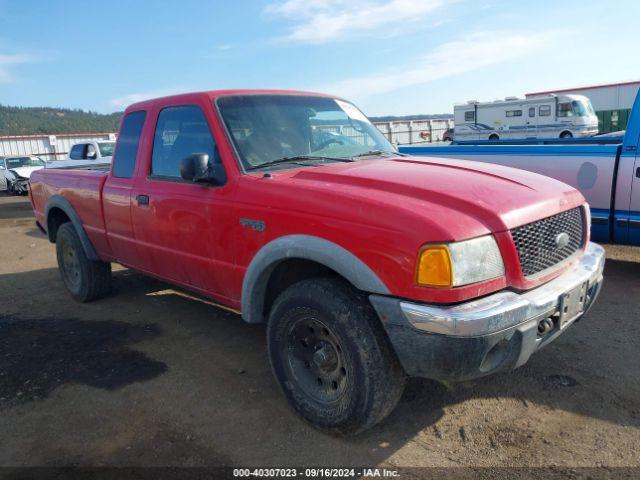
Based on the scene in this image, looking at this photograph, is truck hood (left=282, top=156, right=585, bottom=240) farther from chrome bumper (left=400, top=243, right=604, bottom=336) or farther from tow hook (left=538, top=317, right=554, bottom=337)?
tow hook (left=538, top=317, right=554, bottom=337)

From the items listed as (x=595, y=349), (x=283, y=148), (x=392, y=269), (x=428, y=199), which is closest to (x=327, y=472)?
(x=392, y=269)

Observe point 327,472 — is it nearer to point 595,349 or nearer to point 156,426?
point 156,426

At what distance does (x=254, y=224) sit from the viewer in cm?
321

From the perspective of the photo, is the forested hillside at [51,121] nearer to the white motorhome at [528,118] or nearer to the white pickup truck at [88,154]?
the white motorhome at [528,118]

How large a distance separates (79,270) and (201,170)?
3.01 m

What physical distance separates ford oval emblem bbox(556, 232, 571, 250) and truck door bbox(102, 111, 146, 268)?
329 cm

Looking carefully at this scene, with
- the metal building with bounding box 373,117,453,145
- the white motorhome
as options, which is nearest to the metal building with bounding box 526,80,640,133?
the white motorhome

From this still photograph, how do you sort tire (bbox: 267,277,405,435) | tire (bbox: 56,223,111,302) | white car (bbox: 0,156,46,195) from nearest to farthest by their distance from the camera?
1. tire (bbox: 267,277,405,435)
2. tire (bbox: 56,223,111,302)
3. white car (bbox: 0,156,46,195)

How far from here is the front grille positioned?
8.88ft

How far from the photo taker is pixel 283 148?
365 cm

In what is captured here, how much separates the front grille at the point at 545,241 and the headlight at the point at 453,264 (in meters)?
0.26

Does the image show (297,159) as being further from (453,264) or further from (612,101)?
(612,101)

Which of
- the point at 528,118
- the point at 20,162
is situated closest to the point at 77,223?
the point at 20,162

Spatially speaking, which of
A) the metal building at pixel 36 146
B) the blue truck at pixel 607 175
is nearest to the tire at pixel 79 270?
the blue truck at pixel 607 175
